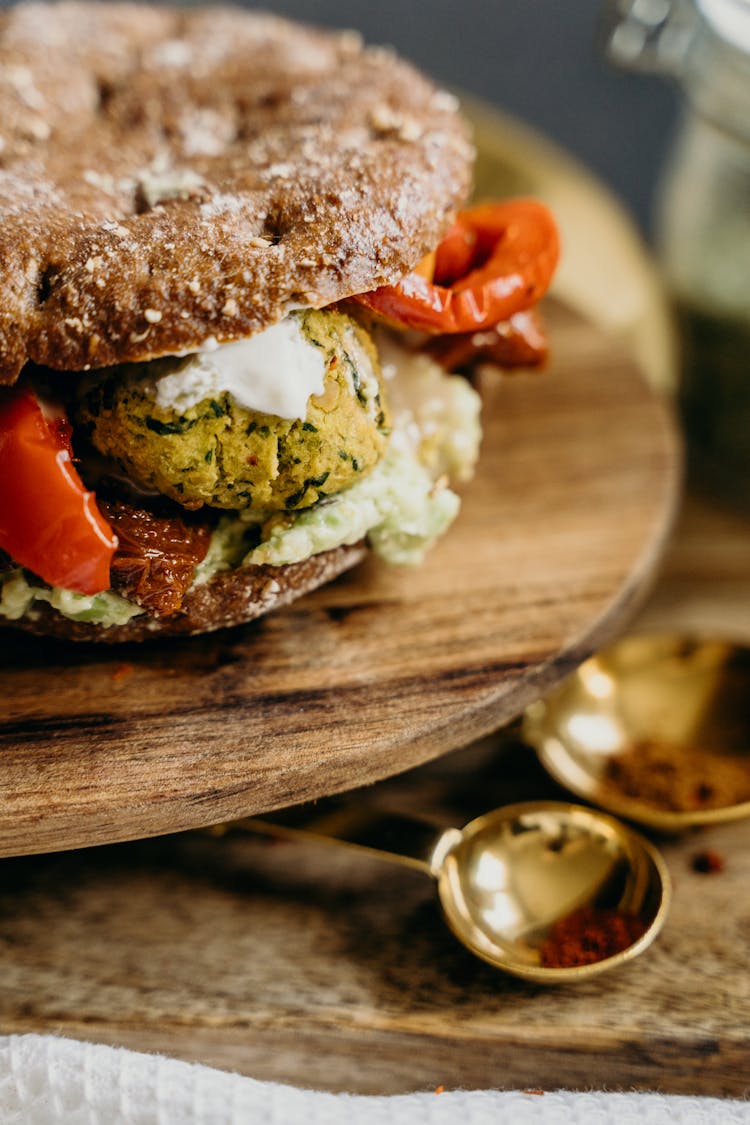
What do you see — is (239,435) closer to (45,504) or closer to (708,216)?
(45,504)

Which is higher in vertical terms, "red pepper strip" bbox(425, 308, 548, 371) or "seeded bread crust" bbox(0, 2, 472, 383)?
"seeded bread crust" bbox(0, 2, 472, 383)

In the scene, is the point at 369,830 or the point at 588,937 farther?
the point at 369,830

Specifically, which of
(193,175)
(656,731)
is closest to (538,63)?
(193,175)

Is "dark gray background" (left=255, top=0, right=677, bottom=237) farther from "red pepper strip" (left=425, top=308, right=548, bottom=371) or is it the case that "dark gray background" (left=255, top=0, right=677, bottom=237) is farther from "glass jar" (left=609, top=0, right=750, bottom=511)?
"red pepper strip" (left=425, top=308, right=548, bottom=371)

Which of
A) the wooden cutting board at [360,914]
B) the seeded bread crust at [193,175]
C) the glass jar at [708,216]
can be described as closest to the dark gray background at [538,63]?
the glass jar at [708,216]

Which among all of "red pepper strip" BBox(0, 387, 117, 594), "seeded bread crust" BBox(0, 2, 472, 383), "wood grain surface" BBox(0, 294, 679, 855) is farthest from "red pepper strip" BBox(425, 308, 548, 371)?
"red pepper strip" BBox(0, 387, 117, 594)

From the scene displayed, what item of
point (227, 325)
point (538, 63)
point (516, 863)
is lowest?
point (516, 863)
